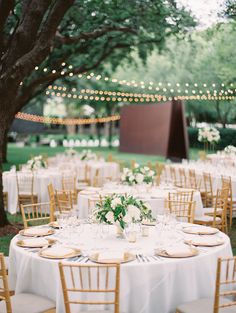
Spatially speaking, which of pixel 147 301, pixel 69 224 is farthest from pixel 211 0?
pixel 147 301

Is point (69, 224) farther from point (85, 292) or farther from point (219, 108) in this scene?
point (219, 108)

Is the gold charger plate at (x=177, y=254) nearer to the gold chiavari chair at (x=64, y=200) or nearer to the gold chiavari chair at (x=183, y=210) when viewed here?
the gold chiavari chair at (x=183, y=210)

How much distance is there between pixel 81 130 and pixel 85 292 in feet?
220

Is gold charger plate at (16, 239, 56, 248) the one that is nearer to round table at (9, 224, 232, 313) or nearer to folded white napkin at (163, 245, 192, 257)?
round table at (9, 224, 232, 313)

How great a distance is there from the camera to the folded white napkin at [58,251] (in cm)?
484

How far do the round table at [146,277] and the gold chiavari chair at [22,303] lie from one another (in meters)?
0.09

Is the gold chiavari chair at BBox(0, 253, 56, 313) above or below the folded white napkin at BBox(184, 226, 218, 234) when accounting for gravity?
below

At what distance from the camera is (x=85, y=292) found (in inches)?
180

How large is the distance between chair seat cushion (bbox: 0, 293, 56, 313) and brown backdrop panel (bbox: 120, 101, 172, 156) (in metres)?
19.1

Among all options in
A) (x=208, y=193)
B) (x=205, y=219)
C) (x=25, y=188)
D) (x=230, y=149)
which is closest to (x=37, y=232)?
(x=205, y=219)

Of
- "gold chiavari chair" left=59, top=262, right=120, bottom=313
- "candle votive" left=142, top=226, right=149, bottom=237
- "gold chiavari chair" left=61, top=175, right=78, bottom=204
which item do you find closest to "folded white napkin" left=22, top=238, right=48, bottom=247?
"gold chiavari chair" left=59, top=262, right=120, bottom=313

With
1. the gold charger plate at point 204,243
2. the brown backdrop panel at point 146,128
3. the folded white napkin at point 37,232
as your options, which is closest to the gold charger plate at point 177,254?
the gold charger plate at point 204,243

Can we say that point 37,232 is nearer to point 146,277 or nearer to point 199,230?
point 146,277

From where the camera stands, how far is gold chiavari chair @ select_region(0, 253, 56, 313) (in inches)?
174
